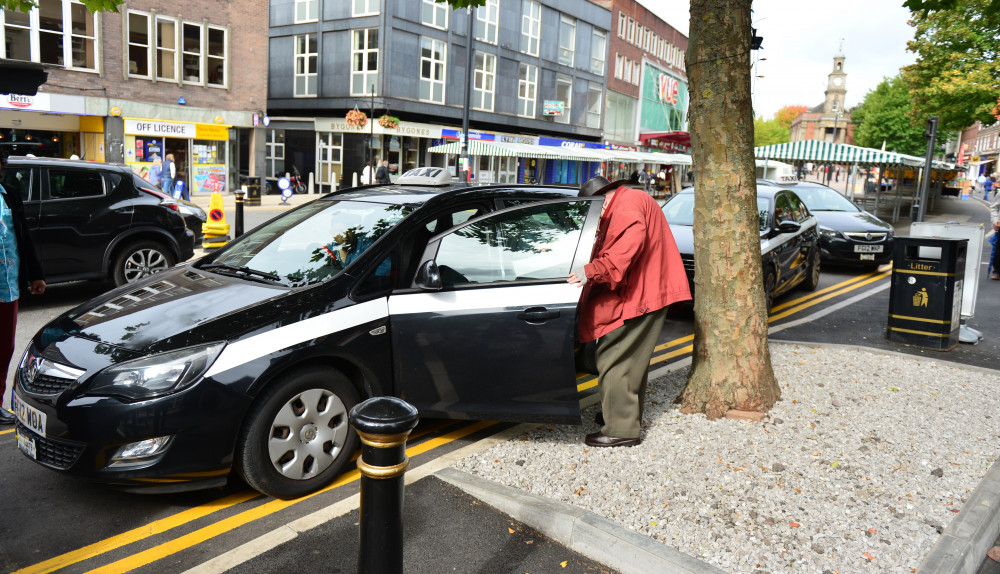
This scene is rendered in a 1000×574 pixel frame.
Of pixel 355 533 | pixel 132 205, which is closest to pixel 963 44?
pixel 132 205

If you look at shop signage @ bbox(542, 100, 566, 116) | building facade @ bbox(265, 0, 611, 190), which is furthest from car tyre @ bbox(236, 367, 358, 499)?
shop signage @ bbox(542, 100, 566, 116)

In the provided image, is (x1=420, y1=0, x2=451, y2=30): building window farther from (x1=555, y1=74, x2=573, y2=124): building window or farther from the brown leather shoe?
the brown leather shoe

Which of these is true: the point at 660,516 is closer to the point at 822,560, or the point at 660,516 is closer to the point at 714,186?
the point at 822,560

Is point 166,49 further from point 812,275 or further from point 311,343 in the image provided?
point 311,343

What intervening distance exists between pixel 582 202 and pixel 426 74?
33.7 metres

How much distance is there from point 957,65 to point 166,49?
28488mm

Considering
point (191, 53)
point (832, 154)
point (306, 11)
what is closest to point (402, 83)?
point (306, 11)

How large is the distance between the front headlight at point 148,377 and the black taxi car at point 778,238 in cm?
602

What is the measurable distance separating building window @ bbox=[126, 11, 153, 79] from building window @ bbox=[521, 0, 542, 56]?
22768 millimetres

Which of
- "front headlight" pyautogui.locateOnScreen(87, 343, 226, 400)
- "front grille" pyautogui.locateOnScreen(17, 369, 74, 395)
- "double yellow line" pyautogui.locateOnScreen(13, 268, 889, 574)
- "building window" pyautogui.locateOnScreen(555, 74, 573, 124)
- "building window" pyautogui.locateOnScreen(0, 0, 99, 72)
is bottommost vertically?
"double yellow line" pyautogui.locateOnScreen(13, 268, 889, 574)

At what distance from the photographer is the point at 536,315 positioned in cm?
415

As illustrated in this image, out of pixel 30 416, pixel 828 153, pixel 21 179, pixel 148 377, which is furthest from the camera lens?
pixel 828 153

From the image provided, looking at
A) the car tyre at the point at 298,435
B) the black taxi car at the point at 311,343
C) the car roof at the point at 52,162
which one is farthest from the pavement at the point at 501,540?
the car roof at the point at 52,162

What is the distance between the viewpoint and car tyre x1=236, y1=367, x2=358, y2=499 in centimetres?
356
